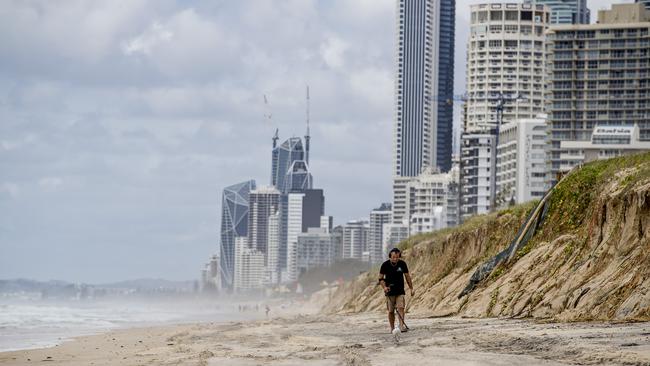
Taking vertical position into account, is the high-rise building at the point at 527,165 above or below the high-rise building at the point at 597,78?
below

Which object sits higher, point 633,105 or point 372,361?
point 633,105

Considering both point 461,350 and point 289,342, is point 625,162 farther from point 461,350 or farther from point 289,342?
point 461,350

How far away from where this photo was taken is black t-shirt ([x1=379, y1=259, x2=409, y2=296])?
26.9 m

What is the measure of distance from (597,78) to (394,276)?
164620 millimetres

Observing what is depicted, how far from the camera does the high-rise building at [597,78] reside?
185000 millimetres

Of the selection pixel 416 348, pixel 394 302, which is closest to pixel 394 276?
pixel 394 302

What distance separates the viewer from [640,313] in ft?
81.3

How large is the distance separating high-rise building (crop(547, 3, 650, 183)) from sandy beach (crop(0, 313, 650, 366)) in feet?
513

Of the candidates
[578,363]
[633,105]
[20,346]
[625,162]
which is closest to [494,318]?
[625,162]

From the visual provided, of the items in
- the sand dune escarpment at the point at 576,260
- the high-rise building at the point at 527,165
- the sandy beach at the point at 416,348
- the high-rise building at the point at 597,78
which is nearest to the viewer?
the sandy beach at the point at 416,348

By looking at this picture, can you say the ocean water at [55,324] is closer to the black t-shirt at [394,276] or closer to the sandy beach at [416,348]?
the sandy beach at [416,348]

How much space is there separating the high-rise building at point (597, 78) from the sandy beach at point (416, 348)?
513ft

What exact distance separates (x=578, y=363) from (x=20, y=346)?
86.1 feet

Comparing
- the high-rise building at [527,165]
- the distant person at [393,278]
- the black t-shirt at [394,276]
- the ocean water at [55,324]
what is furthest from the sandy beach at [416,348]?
the high-rise building at [527,165]
